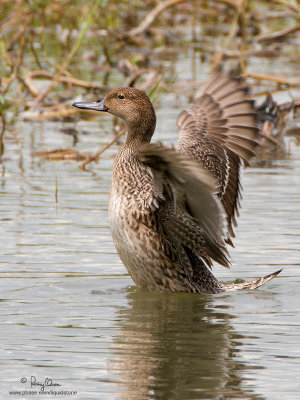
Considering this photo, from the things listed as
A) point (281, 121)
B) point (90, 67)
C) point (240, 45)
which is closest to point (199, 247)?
point (281, 121)

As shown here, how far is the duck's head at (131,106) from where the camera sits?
683 centimetres

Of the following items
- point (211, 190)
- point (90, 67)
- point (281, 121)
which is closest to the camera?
point (211, 190)

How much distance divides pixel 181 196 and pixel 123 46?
1025 cm

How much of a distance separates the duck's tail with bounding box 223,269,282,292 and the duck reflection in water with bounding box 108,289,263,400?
169mm

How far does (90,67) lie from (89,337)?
9861mm

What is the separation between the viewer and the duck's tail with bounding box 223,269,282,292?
625 cm

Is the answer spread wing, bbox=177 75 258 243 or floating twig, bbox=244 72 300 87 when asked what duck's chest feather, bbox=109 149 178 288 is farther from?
floating twig, bbox=244 72 300 87

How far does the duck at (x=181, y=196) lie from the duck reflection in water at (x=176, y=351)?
24 centimetres

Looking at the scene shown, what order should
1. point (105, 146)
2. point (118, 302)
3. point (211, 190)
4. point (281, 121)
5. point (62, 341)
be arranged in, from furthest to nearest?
point (281, 121), point (105, 146), point (118, 302), point (211, 190), point (62, 341)

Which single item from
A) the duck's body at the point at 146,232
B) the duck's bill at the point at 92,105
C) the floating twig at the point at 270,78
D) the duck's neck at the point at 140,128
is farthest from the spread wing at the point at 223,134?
the floating twig at the point at 270,78

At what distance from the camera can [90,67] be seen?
583 inches

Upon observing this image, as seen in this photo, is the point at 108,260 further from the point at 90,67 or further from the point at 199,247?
the point at 90,67

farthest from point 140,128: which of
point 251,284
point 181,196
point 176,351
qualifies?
point 176,351
